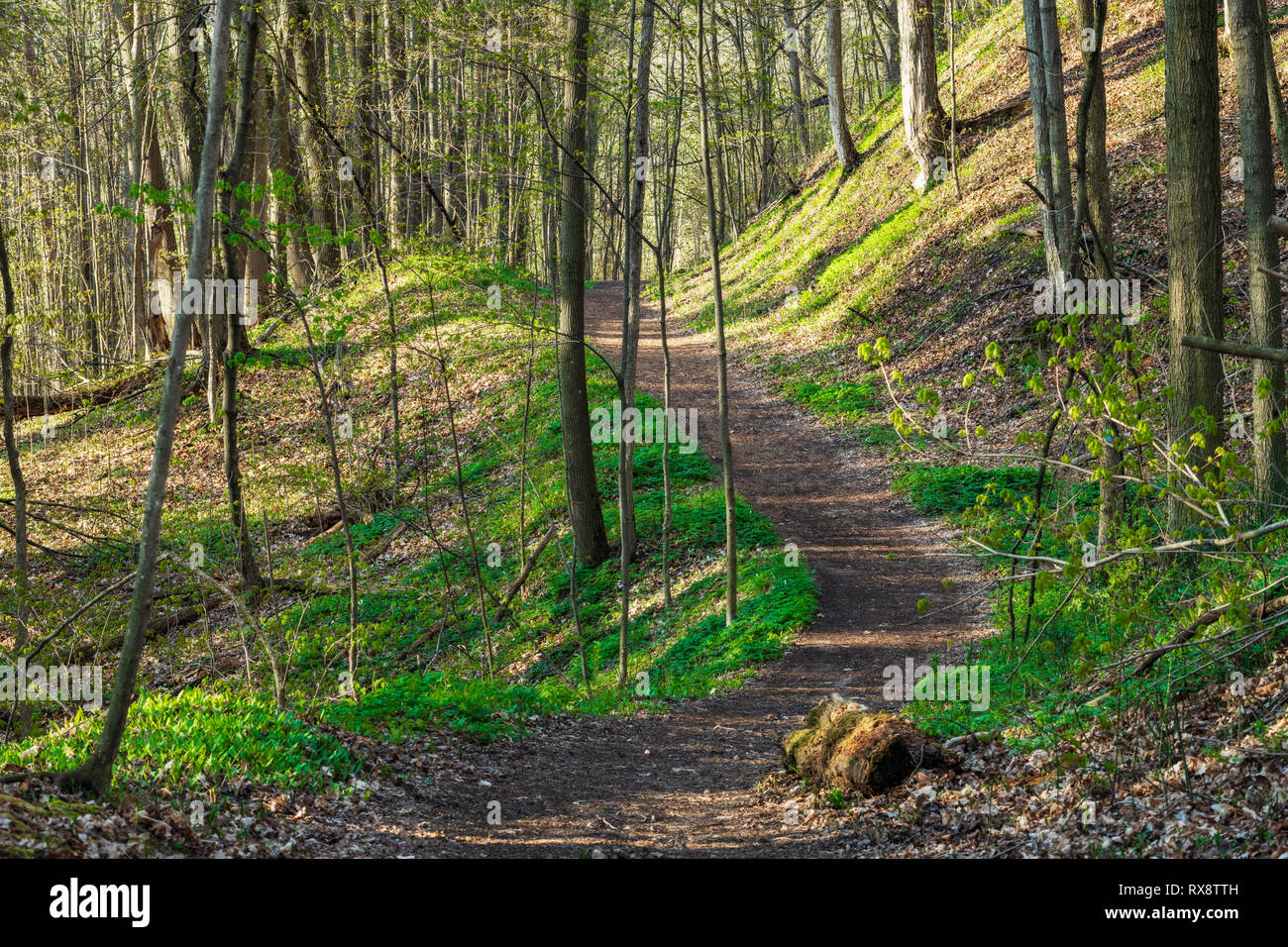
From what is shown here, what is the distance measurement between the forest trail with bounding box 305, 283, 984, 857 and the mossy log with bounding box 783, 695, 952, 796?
0.38 m

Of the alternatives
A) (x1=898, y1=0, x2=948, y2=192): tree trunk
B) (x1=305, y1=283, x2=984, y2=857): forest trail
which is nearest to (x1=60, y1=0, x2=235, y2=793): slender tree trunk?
(x1=305, y1=283, x2=984, y2=857): forest trail

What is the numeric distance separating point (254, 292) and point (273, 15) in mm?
6454

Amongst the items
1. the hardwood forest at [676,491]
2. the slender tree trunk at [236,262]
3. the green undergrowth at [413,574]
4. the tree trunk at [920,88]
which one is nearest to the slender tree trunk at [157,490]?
the hardwood forest at [676,491]

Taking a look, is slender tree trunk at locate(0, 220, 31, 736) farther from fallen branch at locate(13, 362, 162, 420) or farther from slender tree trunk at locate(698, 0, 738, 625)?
fallen branch at locate(13, 362, 162, 420)

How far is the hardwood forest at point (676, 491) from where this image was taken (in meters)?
4.81

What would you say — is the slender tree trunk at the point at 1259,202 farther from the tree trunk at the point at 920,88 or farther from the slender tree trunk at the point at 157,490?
the tree trunk at the point at 920,88

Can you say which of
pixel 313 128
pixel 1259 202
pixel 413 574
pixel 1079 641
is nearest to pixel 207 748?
pixel 1079 641

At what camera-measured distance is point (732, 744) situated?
7.46 m

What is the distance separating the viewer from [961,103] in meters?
22.0

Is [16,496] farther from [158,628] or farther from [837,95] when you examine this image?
[837,95]

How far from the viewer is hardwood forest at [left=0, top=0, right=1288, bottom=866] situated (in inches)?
189

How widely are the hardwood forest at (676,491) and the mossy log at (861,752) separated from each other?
4 centimetres

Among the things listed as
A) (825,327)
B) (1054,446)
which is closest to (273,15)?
(825,327)

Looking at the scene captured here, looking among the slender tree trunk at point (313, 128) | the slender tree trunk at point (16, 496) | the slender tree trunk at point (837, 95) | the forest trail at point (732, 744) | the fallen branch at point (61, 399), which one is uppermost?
the slender tree trunk at point (837, 95)
